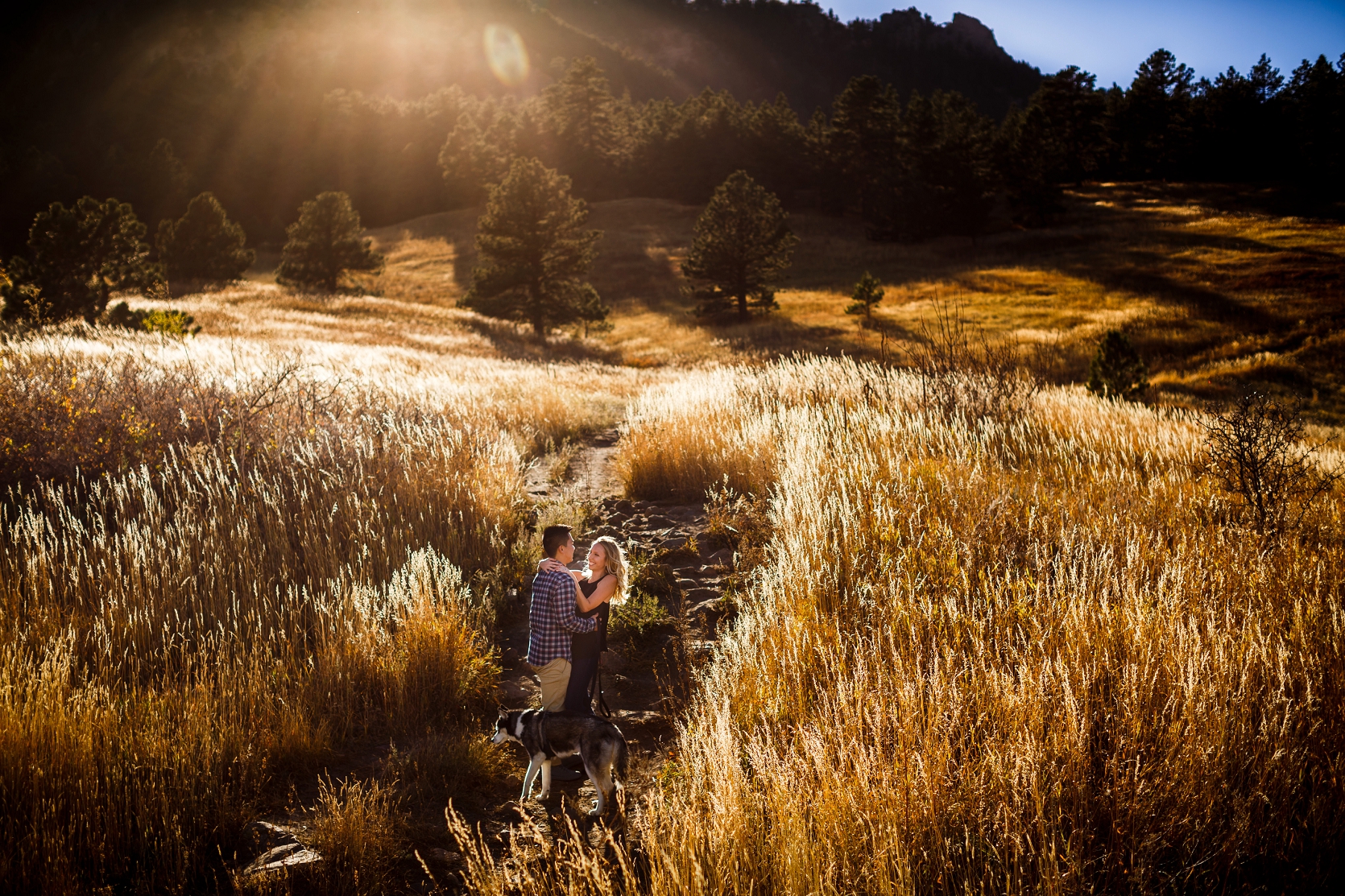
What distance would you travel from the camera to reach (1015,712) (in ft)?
8.16

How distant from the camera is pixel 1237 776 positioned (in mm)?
2285

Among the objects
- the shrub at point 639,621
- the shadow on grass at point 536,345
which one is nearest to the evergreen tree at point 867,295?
the shadow on grass at point 536,345

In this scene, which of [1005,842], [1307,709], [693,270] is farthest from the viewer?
[693,270]

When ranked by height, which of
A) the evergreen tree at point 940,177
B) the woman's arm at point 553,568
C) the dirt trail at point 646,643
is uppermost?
the evergreen tree at point 940,177

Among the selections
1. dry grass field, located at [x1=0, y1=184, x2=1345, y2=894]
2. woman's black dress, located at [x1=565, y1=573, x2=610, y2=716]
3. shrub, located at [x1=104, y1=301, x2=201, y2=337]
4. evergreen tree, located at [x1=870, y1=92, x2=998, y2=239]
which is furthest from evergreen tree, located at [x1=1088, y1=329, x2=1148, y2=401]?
evergreen tree, located at [x1=870, y1=92, x2=998, y2=239]

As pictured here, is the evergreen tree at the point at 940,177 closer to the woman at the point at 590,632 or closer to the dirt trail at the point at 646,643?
the dirt trail at the point at 646,643

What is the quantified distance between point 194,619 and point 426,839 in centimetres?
251

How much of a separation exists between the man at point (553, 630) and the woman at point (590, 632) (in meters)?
0.04

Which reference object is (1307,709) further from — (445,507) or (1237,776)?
(445,507)

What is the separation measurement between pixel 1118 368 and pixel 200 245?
4986 centimetres

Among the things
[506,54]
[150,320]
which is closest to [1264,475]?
[150,320]

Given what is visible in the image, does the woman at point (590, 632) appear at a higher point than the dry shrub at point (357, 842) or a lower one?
higher

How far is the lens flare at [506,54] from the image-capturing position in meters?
142

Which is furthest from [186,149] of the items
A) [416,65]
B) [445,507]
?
[445,507]
